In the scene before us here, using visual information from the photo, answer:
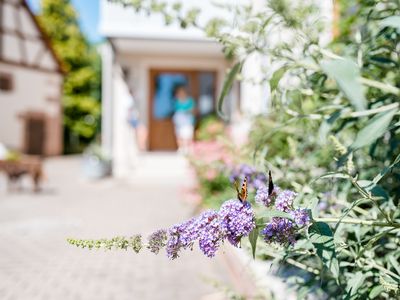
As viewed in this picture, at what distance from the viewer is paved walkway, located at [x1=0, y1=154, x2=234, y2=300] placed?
400 cm

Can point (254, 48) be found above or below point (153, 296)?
above

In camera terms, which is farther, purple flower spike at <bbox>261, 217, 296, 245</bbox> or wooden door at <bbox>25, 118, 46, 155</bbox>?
wooden door at <bbox>25, 118, 46, 155</bbox>

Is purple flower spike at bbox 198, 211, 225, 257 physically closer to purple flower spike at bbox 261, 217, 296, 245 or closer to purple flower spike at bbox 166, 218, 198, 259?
purple flower spike at bbox 166, 218, 198, 259

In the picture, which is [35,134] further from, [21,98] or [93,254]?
[93,254]

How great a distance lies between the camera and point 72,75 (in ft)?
108

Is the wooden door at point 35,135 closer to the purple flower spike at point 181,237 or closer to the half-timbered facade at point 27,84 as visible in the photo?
the half-timbered facade at point 27,84

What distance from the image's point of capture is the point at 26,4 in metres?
22.7

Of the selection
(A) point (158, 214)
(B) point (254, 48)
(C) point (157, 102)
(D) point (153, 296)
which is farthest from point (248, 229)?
(C) point (157, 102)

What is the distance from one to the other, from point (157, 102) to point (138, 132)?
195 centimetres

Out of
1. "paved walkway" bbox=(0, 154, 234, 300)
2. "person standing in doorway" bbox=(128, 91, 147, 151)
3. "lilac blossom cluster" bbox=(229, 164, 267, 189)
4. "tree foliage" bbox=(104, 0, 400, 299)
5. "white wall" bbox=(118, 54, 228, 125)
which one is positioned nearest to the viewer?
"tree foliage" bbox=(104, 0, 400, 299)

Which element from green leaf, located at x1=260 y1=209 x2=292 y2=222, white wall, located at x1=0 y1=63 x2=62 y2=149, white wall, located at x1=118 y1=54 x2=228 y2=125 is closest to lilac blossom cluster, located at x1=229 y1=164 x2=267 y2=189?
green leaf, located at x1=260 y1=209 x2=292 y2=222

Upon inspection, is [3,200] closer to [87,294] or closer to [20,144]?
[87,294]

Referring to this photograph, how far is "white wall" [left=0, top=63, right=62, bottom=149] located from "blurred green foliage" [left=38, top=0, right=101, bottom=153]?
20.4 feet

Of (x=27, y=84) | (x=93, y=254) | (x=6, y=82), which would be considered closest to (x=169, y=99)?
(x=93, y=254)
